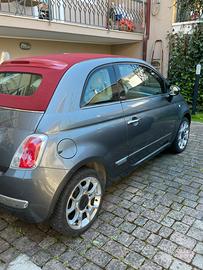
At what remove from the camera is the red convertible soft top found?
78.9 inches

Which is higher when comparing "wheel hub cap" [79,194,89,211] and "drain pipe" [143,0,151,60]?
"drain pipe" [143,0,151,60]

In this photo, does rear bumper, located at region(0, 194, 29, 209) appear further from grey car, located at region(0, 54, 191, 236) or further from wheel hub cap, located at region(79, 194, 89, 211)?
wheel hub cap, located at region(79, 194, 89, 211)

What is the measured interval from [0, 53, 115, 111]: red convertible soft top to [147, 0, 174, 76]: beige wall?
268 inches

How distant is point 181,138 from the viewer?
13.9ft

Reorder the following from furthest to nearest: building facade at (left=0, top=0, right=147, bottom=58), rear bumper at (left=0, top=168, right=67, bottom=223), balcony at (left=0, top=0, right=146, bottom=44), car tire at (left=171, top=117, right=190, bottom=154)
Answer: building facade at (left=0, top=0, right=147, bottom=58) < balcony at (left=0, top=0, right=146, bottom=44) < car tire at (left=171, top=117, right=190, bottom=154) < rear bumper at (left=0, top=168, right=67, bottom=223)

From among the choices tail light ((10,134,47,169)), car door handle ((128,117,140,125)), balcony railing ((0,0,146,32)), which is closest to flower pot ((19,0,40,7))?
balcony railing ((0,0,146,32))

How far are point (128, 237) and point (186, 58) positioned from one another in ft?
22.7

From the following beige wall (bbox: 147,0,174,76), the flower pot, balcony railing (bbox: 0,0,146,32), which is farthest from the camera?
beige wall (bbox: 147,0,174,76)

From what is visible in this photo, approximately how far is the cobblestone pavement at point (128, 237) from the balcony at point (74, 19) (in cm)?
400

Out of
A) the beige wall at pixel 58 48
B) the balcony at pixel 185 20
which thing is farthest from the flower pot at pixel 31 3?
the balcony at pixel 185 20

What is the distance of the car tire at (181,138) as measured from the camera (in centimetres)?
408

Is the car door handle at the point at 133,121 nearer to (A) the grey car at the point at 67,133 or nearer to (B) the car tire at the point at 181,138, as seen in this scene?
(A) the grey car at the point at 67,133

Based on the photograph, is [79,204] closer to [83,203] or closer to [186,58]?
[83,203]

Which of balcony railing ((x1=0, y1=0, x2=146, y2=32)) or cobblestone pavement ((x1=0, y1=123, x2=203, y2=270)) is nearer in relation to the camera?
cobblestone pavement ((x1=0, y1=123, x2=203, y2=270))
